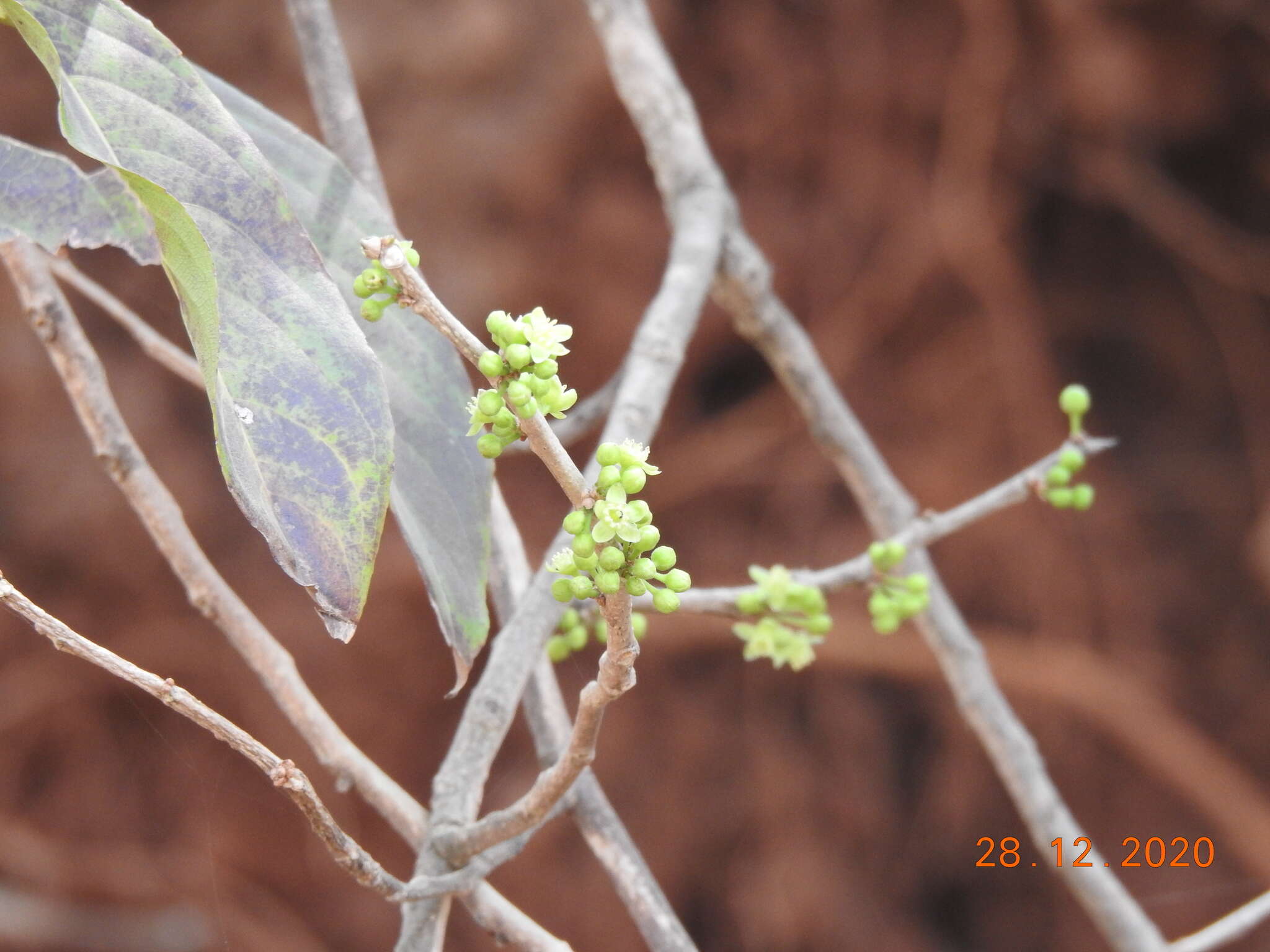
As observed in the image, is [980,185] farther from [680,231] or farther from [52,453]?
[52,453]

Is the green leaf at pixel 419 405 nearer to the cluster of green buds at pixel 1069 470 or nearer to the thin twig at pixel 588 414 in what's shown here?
the thin twig at pixel 588 414

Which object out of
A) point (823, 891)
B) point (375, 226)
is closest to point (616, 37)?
point (375, 226)

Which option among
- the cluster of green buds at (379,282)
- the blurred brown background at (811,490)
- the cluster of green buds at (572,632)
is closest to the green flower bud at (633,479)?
the cluster of green buds at (379,282)

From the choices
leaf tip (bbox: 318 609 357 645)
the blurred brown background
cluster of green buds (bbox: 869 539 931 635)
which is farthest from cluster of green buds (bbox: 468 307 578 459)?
the blurred brown background

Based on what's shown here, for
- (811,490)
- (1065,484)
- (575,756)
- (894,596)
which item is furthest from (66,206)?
(811,490)

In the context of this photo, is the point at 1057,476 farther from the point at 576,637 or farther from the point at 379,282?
→ the point at 379,282

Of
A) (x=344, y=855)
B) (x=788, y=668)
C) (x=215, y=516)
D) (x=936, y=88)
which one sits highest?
(x=936, y=88)
